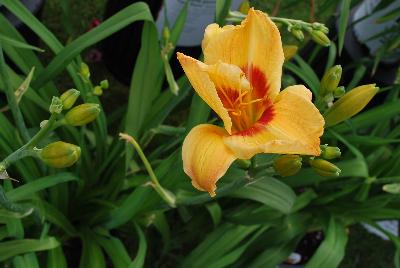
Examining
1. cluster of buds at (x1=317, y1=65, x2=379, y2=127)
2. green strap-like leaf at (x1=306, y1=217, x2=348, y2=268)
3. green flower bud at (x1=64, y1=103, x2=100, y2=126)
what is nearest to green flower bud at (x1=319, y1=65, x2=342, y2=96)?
cluster of buds at (x1=317, y1=65, x2=379, y2=127)

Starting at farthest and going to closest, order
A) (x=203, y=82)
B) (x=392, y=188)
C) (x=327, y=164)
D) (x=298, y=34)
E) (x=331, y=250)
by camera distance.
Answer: (x=331, y=250) → (x=392, y=188) → (x=298, y=34) → (x=327, y=164) → (x=203, y=82)

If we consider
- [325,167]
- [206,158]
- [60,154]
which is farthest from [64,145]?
[325,167]

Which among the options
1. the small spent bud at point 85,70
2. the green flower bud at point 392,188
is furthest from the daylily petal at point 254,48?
the green flower bud at point 392,188

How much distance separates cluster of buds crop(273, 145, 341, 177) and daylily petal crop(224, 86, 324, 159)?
2.4 inches

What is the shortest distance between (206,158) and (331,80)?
0.20 metres

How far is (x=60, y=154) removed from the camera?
628 mm

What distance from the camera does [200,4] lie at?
4.36 ft

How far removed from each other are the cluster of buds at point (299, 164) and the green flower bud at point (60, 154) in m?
0.21

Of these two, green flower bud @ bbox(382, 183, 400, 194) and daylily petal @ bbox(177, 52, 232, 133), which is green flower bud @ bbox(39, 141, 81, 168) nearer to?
daylily petal @ bbox(177, 52, 232, 133)

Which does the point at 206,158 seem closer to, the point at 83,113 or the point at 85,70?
the point at 83,113

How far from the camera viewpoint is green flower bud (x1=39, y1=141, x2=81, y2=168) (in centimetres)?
63

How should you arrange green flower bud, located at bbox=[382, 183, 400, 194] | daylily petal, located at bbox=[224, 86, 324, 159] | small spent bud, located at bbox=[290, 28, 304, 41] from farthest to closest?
green flower bud, located at bbox=[382, 183, 400, 194], small spent bud, located at bbox=[290, 28, 304, 41], daylily petal, located at bbox=[224, 86, 324, 159]

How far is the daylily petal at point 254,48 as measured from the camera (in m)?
0.64

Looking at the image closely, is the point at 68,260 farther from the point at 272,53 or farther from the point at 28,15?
the point at 272,53
